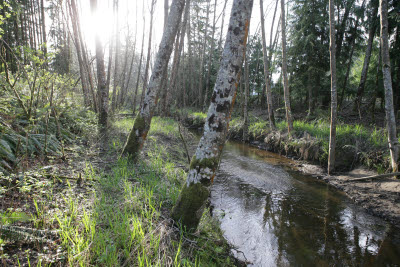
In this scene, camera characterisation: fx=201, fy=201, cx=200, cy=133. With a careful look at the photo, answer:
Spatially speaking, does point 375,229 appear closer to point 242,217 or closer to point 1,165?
point 242,217

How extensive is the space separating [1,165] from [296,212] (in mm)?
5323

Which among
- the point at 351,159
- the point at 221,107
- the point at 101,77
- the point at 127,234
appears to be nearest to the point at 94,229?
the point at 127,234

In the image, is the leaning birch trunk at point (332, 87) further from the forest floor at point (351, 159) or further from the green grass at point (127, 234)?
the green grass at point (127, 234)

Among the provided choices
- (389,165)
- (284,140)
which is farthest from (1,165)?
(284,140)

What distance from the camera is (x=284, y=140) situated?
9.12 metres

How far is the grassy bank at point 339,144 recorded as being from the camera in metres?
6.03

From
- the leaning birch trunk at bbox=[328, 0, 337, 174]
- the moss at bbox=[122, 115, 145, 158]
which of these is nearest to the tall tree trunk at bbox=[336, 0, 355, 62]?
the leaning birch trunk at bbox=[328, 0, 337, 174]

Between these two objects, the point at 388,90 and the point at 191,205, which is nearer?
the point at 191,205

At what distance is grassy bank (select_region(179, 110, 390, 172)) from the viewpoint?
603 cm

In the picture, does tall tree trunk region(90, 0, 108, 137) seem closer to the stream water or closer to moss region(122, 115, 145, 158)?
moss region(122, 115, 145, 158)

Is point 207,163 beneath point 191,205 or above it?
above

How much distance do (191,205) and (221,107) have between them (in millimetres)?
1286

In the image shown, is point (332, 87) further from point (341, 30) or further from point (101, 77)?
point (341, 30)

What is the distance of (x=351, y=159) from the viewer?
6551mm
